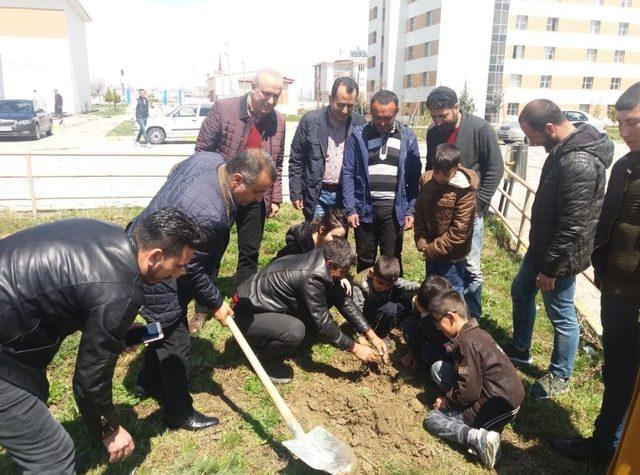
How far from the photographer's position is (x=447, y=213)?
3.62 meters

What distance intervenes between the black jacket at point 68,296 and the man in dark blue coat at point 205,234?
707 millimetres

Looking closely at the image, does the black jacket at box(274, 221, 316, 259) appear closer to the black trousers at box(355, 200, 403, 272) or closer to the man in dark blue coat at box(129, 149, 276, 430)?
the black trousers at box(355, 200, 403, 272)

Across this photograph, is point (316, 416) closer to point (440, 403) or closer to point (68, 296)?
point (440, 403)

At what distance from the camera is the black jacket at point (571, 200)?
281 centimetres

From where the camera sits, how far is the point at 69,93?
119ft

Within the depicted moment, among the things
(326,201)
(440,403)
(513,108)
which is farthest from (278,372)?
(513,108)

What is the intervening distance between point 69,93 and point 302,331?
39.3 metres

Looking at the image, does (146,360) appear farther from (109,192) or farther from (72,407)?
(109,192)

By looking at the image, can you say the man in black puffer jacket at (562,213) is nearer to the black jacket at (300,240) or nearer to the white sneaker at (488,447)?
the white sneaker at (488,447)

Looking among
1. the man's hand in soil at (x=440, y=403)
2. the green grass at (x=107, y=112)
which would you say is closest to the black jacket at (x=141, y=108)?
the man's hand in soil at (x=440, y=403)

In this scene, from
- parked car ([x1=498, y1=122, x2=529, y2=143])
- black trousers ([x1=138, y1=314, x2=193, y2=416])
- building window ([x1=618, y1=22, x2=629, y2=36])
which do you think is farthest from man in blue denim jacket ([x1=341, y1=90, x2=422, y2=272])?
building window ([x1=618, y1=22, x2=629, y2=36])

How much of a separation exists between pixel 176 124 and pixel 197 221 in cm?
1676

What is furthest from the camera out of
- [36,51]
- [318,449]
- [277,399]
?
[36,51]

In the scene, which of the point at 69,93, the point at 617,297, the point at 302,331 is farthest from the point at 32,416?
the point at 69,93
